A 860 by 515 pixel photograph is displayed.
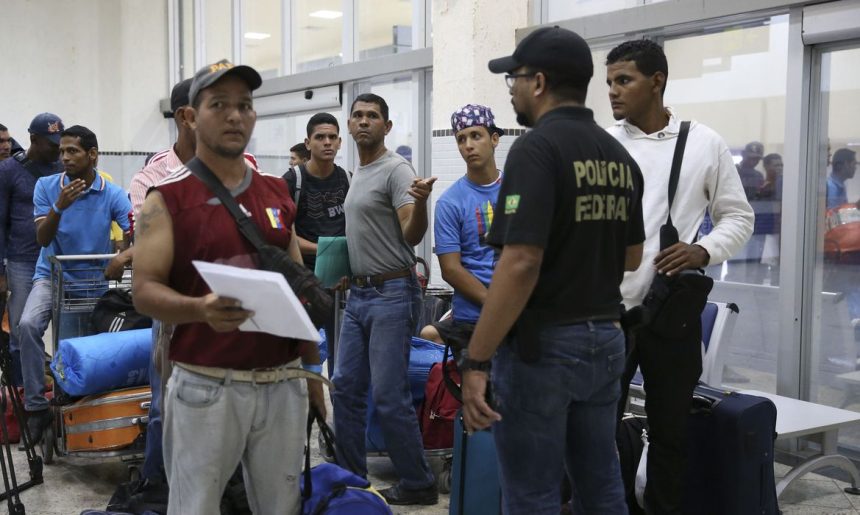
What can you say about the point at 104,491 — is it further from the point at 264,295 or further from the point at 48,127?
the point at 264,295

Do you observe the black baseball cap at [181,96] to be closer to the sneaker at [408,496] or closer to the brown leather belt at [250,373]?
the brown leather belt at [250,373]

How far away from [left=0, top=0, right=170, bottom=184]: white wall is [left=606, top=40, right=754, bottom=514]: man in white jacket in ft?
38.9

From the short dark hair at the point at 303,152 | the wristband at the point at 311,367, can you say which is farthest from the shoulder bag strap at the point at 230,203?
the short dark hair at the point at 303,152

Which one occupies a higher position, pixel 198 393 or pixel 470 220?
pixel 470 220

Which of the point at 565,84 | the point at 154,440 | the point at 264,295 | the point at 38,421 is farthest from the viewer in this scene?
the point at 38,421

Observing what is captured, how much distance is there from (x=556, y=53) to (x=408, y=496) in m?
2.58

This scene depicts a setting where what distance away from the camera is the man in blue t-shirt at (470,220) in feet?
13.0

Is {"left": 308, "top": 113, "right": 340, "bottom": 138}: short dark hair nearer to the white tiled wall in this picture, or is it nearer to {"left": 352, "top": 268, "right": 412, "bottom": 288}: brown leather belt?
{"left": 352, "top": 268, "right": 412, "bottom": 288}: brown leather belt

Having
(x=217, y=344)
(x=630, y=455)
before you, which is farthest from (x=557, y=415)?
(x=630, y=455)

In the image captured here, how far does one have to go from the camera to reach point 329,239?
4387 millimetres

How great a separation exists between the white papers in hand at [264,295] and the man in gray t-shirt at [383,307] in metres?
2.06

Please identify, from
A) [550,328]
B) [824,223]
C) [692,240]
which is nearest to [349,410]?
[692,240]

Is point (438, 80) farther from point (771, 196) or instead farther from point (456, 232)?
point (456, 232)

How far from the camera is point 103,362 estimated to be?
4.46 meters
